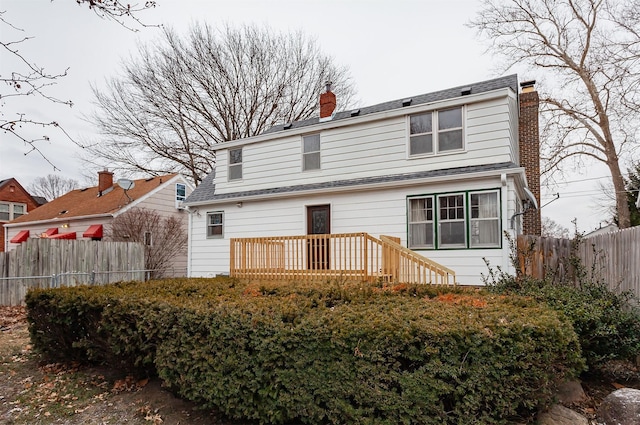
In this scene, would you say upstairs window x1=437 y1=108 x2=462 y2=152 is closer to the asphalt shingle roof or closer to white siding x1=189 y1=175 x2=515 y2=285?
the asphalt shingle roof

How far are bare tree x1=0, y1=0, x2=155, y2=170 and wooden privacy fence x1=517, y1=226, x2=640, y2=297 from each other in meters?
6.30

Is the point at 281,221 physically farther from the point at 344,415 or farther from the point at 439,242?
the point at 344,415

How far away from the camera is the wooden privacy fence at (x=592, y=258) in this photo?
523 centimetres

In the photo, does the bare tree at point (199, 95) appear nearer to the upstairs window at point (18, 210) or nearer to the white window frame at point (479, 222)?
the upstairs window at point (18, 210)

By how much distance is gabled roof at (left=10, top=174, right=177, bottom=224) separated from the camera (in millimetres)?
17484

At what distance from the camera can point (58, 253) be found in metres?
10.8

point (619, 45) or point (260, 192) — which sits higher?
point (619, 45)

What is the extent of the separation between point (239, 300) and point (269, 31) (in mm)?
19400

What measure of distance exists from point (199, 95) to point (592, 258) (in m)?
18.2

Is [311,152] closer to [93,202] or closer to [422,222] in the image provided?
[422,222]

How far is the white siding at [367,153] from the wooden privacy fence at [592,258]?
2805 millimetres

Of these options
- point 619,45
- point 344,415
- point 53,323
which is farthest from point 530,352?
point 619,45

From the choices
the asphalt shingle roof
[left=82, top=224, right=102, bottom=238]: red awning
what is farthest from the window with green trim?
[left=82, top=224, right=102, bottom=238]: red awning

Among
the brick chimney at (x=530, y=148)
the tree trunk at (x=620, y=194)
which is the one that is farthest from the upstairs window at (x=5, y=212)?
the tree trunk at (x=620, y=194)
